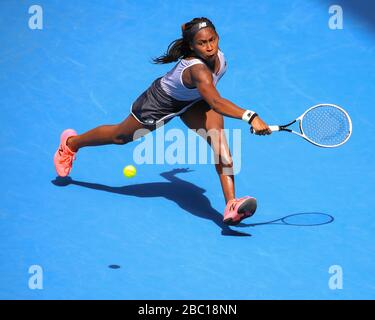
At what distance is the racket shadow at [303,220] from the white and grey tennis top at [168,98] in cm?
121

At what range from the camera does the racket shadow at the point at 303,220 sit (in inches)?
300

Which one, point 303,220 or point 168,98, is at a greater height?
point 168,98

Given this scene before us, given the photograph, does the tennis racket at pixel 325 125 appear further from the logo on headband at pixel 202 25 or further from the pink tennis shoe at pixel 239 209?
the logo on headband at pixel 202 25

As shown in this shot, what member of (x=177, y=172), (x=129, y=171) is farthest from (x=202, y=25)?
(x=177, y=172)

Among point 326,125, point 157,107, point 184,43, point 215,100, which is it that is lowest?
point 326,125

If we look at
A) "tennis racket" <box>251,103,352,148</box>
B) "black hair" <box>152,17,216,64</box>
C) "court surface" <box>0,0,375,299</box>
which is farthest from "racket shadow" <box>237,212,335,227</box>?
"black hair" <box>152,17,216,64</box>

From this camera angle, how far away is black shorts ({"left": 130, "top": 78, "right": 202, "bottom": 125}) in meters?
7.77

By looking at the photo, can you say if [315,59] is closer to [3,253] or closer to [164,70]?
[164,70]

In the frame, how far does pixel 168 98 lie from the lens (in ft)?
25.5

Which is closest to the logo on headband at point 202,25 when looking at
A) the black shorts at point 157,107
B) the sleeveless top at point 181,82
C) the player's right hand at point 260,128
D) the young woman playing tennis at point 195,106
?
the young woman playing tennis at point 195,106

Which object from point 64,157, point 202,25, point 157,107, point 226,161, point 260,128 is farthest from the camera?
point 64,157

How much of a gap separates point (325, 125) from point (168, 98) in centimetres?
143

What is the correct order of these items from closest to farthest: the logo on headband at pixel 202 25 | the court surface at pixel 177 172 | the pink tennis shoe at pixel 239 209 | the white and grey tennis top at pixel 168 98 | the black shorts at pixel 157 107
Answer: the court surface at pixel 177 172
the pink tennis shoe at pixel 239 209
the logo on headband at pixel 202 25
the white and grey tennis top at pixel 168 98
the black shorts at pixel 157 107

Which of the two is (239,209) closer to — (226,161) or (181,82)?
(226,161)
